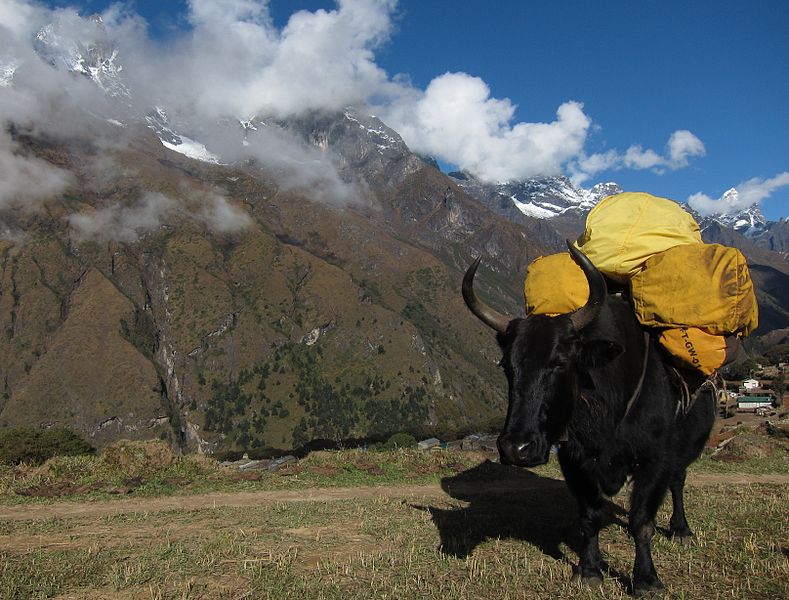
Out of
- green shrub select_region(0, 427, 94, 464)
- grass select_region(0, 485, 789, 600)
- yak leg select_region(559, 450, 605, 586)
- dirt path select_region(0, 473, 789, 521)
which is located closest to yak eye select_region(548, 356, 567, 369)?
yak leg select_region(559, 450, 605, 586)

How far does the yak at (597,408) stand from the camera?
479cm

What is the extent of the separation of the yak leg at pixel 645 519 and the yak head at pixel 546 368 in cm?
119

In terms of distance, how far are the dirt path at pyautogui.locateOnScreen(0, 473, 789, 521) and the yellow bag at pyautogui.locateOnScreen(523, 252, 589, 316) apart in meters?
5.35

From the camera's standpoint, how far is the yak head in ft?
15.1

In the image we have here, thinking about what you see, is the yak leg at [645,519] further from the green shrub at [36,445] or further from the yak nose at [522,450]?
the green shrub at [36,445]

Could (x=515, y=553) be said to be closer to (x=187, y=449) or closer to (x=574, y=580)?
(x=574, y=580)

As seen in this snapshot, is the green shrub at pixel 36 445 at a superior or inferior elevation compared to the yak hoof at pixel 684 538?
inferior

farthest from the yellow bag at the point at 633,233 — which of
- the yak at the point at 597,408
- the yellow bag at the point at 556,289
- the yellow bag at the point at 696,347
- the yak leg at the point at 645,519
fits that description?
the yak leg at the point at 645,519

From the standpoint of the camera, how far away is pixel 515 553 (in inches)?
243

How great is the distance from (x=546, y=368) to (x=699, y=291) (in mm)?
2098

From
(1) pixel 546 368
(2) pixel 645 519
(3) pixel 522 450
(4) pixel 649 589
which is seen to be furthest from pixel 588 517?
(1) pixel 546 368

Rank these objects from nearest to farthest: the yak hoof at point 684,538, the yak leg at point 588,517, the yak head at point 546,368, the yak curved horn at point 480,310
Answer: the yak head at point 546,368 → the yak curved horn at point 480,310 → the yak leg at point 588,517 → the yak hoof at point 684,538

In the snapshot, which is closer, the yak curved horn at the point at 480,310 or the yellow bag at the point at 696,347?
the yak curved horn at the point at 480,310

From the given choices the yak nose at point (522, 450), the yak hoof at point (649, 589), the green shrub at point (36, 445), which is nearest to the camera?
the yak nose at point (522, 450)
